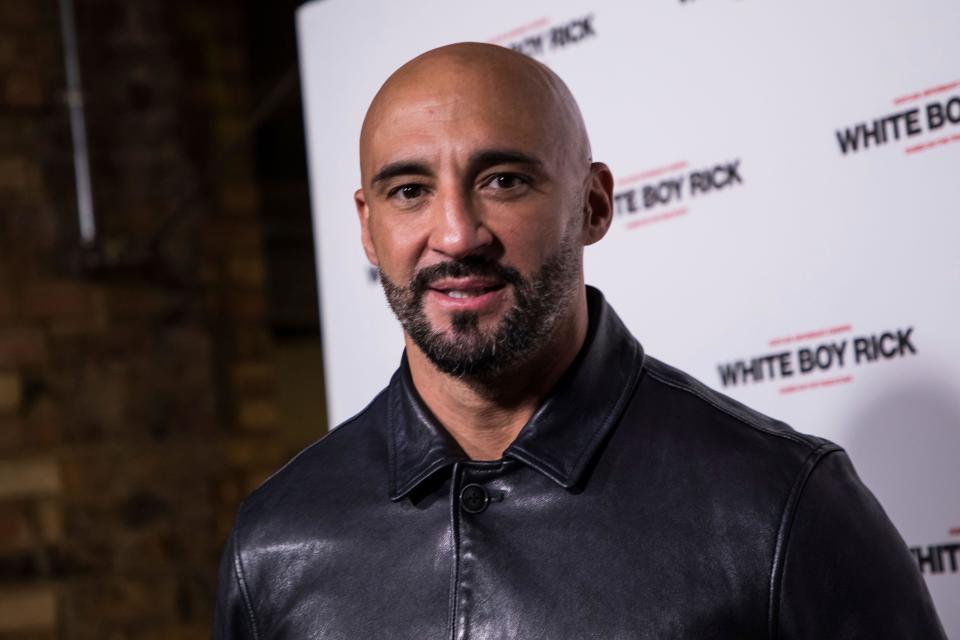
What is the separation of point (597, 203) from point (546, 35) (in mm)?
680

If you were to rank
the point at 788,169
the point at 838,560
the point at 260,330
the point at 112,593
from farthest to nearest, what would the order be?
the point at 260,330 < the point at 112,593 < the point at 788,169 < the point at 838,560

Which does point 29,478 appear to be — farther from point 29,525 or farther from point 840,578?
point 840,578

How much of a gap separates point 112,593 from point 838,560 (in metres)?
2.37

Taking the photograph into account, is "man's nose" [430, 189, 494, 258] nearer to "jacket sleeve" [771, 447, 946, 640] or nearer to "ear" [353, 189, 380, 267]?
"ear" [353, 189, 380, 267]

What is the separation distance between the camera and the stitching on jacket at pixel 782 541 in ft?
3.90

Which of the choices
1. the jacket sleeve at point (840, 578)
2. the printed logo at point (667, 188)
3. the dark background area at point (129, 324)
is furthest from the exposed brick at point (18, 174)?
the jacket sleeve at point (840, 578)

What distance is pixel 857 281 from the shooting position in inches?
64.2

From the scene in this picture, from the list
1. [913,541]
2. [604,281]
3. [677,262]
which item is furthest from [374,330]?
[913,541]

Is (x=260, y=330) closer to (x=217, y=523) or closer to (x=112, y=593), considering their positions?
(x=217, y=523)

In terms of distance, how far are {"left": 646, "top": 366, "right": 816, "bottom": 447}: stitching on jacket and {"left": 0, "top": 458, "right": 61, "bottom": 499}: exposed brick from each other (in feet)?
6.92

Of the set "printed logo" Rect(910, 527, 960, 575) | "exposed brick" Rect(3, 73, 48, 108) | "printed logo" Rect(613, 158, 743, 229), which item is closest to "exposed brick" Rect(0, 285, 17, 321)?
"exposed brick" Rect(3, 73, 48, 108)

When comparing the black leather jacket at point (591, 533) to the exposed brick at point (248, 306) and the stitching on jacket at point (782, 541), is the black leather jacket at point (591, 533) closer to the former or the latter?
the stitching on jacket at point (782, 541)

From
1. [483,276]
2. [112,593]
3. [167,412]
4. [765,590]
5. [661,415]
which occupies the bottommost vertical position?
[112,593]

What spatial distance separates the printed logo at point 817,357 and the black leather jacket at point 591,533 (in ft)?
1.19
